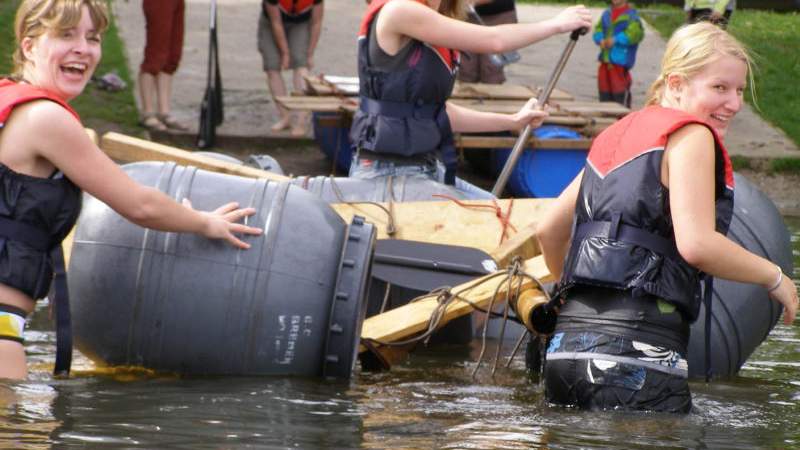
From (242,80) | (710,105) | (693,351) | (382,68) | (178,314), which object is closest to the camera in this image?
(710,105)

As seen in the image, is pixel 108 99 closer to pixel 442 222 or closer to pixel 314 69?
pixel 314 69

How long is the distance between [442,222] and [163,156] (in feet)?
4.38

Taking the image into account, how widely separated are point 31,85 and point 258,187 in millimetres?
924

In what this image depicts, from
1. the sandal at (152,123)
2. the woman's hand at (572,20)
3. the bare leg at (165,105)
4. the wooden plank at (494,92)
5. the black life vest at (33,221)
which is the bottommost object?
the black life vest at (33,221)

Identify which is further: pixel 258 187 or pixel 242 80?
pixel 242 80

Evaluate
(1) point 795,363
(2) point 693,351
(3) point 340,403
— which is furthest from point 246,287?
(1) point 795,363

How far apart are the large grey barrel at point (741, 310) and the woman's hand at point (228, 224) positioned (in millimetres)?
2029

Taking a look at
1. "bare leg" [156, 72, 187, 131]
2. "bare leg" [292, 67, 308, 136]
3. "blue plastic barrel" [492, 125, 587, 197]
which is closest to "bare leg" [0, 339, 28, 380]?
"blue plastic barrel" [492, 125, 587, 197]

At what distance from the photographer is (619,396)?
456cm

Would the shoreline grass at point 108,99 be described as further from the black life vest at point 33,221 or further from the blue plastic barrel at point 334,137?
the black life vest at point 33,221

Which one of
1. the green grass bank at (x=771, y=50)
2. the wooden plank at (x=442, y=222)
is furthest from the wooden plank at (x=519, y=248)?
the green grass bank at (x=771, y=50)

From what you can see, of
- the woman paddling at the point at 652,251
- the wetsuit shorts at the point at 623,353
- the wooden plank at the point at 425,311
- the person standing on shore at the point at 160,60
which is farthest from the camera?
the person standing on shore at the point at 160,60

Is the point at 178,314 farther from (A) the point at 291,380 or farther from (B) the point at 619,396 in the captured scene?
(B) the point at 619,396

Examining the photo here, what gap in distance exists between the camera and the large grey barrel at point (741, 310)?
6.11m
